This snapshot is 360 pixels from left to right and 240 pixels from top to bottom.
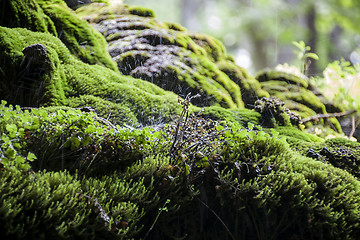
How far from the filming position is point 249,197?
2.14 meters

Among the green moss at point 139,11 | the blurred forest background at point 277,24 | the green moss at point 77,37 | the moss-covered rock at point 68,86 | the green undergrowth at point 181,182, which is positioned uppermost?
the blurred forest background at point 277,24

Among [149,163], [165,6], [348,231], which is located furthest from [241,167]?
[165,6]

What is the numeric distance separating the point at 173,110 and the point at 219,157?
1548 millimetres

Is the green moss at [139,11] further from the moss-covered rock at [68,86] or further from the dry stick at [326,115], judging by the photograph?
the dry stick at [326,115]

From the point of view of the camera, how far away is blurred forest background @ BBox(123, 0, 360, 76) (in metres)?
9.69

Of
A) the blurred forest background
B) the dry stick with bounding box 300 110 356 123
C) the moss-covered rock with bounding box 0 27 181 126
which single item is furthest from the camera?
the blurred forest background

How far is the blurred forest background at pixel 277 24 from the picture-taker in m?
9.69

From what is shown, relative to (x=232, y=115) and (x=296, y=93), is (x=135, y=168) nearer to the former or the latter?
(x=232, y=115)

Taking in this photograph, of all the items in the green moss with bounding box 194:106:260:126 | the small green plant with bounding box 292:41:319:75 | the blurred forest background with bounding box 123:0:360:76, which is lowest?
the green moss with bounding box 194:106:260:126

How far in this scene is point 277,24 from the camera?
11281 millimetres

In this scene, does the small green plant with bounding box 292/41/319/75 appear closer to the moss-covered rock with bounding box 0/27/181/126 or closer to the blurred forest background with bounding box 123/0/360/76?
the blurred forest background with bounding box 123/0/360/76

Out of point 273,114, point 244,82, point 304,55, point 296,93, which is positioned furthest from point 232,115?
point 304,55

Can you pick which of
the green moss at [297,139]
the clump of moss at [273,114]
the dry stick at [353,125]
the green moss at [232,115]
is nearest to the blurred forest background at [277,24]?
the dry stick at [353,125]

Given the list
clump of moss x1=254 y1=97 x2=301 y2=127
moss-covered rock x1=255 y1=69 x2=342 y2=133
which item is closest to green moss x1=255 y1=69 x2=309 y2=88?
moss-covered rock x1=255 y1=69 x2=342 y2=133
